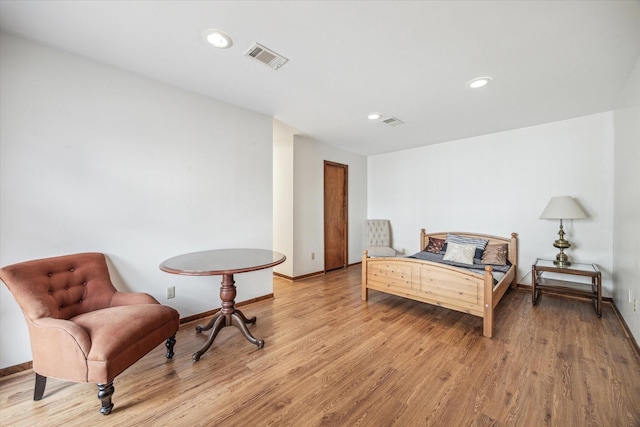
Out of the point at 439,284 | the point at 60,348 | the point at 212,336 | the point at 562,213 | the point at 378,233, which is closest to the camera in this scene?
the point at 60,348

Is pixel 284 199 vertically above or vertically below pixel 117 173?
below

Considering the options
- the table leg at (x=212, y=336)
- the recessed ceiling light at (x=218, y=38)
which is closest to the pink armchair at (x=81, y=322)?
the table leg at (x=212, y=336)

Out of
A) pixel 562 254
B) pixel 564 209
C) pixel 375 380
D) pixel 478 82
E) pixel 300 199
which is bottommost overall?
pixel 375 380

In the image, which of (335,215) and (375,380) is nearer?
(375,380)

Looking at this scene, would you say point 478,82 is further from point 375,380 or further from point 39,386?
point 39,386

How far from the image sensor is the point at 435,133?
157 inches

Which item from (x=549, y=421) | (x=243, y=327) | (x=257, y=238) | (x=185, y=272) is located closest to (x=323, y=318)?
(x=243, y=327)

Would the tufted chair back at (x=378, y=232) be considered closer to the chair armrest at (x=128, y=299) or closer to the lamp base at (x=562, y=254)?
the lamp base at (x=562, y=254)

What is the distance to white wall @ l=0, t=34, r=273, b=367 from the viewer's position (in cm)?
182

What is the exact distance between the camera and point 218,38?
5.91ft

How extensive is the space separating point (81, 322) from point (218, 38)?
2143 mm

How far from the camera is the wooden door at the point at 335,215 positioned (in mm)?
4844

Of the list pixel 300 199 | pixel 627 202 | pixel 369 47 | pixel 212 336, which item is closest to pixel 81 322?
pixel 212 336

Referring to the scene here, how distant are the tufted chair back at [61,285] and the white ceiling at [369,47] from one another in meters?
1.67
